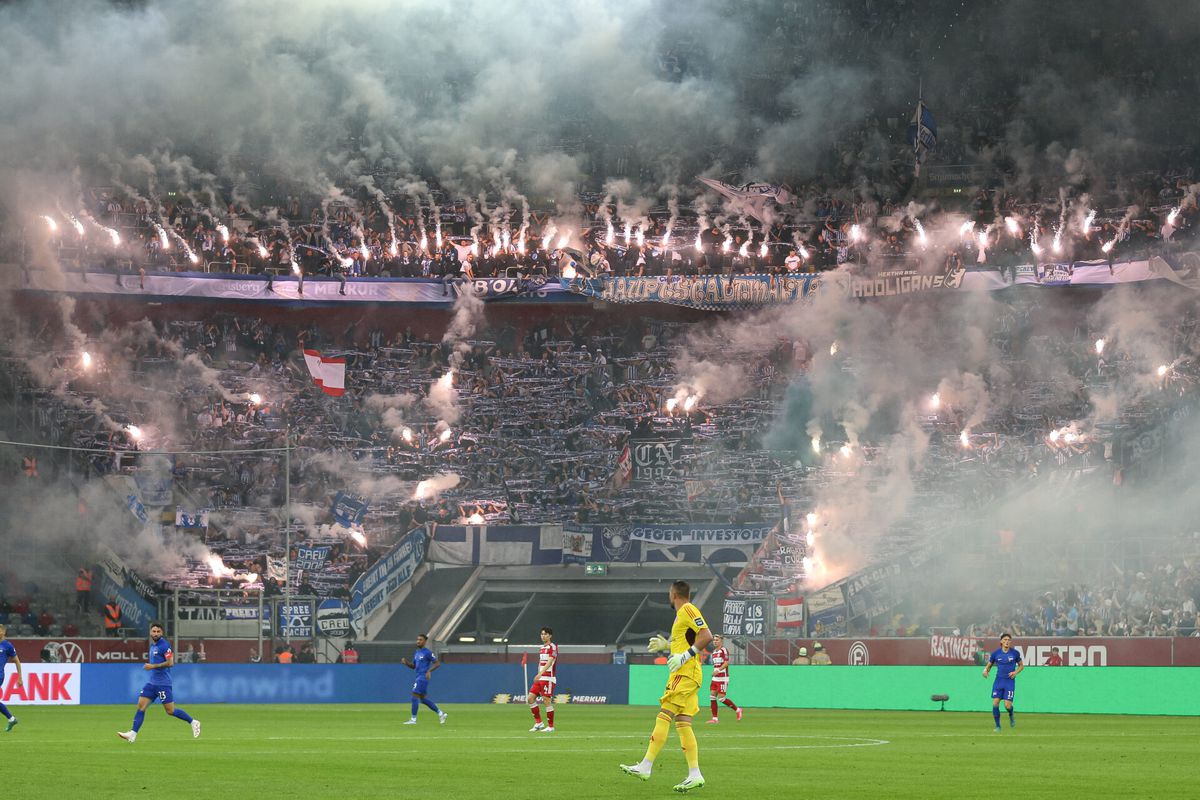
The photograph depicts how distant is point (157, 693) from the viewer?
2639 cm

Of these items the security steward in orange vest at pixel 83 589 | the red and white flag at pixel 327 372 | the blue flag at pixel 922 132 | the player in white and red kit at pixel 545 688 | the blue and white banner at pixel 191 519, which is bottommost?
the player in white and red kit at pixel 545 688

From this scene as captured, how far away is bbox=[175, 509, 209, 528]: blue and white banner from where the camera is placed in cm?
5438

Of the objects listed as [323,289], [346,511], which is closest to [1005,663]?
[346,511]

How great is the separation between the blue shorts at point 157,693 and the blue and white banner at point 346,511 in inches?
1132

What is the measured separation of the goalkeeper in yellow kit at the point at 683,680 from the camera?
632 inches

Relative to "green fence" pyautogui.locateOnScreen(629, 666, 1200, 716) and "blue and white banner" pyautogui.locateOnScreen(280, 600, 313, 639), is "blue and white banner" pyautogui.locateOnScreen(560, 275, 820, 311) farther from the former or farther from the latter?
"blue and white banner" pyautogui.locateOnScreen(280, 600, 313, 639)

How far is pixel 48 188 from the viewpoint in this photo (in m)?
60.9

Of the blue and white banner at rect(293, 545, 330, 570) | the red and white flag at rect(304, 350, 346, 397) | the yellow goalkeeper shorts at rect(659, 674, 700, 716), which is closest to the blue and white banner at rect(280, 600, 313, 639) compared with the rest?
the blue and white banner at rect(293, 545, 330, 570)

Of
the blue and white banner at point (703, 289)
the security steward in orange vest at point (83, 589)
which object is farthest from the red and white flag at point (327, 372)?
the security steward in orange vest at point (83, 589)

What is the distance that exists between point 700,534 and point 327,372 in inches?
622

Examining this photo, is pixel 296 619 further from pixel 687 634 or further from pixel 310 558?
pixel 687 634

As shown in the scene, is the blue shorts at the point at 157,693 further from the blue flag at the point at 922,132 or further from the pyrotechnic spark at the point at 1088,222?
the pyrotechnic spark at the point at 1088,222

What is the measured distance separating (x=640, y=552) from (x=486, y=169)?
20.7 metres

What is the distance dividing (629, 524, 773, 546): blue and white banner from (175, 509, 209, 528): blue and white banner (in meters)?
15.6
